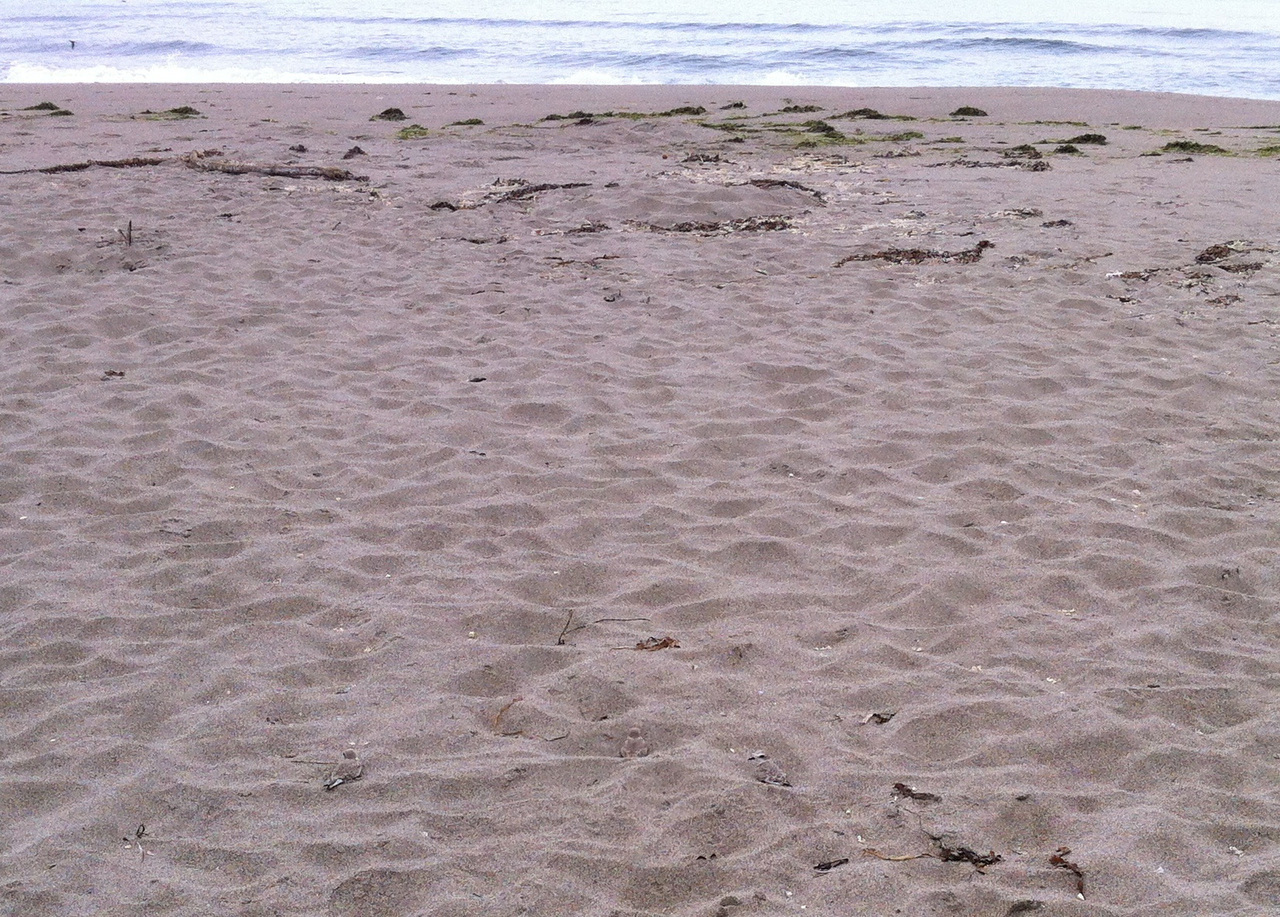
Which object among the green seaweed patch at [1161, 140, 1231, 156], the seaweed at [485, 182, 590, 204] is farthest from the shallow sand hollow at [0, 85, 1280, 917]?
the green seaweed patch at [1161, 140, 1231, 156]

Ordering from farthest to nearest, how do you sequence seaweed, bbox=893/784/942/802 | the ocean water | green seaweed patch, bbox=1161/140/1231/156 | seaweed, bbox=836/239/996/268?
the ocean water < green seaweed patch, bbox=1161/140/1231/156 < seaweed, bbox=836/239/996/268 < seaweed, bbox=893/784/942/802

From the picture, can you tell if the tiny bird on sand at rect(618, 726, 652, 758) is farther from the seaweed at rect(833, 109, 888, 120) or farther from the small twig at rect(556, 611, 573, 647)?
the seaweed at rect(833, 109, 888, 120)

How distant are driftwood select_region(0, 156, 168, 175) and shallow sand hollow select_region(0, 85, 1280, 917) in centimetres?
159

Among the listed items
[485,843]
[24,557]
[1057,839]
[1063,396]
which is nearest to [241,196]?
[24,557]

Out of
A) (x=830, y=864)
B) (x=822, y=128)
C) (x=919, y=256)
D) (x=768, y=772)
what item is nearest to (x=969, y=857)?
(x=830, y=864)

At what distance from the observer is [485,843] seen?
7.79 ft

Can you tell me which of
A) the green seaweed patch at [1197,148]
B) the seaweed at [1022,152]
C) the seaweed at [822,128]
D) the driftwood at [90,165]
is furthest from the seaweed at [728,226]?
the green seaweed patch at [1197,148]

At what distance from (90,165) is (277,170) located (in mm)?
1642

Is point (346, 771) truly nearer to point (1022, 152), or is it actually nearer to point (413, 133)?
point (1022, 152)

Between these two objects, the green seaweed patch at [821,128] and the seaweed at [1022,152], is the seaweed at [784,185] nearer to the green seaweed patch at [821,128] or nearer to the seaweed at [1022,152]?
the seaweed at [1022,152]

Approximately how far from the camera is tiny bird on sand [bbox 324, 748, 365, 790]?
8.37 ft

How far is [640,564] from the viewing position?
137 inches

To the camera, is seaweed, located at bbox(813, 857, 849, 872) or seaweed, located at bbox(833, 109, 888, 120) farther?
seaweed, located at bbox(833, 109, 888, 120)

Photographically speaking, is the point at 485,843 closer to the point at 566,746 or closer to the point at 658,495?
the point at 566,746
